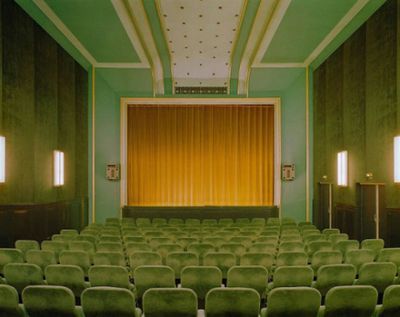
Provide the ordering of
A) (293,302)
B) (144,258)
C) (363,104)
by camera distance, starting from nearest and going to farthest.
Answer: (293,302), (144,258), (363,104)

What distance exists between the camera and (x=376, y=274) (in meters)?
4.13

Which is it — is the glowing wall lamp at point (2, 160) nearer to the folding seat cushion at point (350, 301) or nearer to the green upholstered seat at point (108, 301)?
the green upholstered seat at point (108, 301)

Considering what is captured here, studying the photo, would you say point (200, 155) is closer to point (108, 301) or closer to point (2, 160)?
point (2, 160)

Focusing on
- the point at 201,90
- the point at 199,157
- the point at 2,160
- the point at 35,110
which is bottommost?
the point at 2,160

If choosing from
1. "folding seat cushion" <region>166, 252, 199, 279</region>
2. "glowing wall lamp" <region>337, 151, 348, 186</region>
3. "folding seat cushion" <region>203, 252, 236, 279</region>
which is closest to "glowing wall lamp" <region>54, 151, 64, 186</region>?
"folding seat cushion" <region>166, 252, 199, 279</region>

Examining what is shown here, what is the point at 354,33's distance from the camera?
402 inches

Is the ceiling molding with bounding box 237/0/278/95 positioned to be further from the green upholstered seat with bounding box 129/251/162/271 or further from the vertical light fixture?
the green upholstered seat with bounding box 129/251/162/271

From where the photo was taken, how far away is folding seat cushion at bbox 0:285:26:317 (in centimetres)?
314

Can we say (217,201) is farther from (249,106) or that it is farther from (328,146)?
(328,146)

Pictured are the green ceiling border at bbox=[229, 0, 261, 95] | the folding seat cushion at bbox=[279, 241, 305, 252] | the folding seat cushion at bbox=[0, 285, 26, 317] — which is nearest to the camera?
the folding seat cushion at bbox=[0, 285, 26, 317]

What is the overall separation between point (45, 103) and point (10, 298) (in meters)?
7.58

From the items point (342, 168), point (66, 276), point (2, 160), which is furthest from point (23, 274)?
point (342, 168)

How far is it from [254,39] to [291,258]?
312 inches

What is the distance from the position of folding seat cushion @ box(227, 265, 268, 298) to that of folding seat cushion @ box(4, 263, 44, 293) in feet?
6.38
